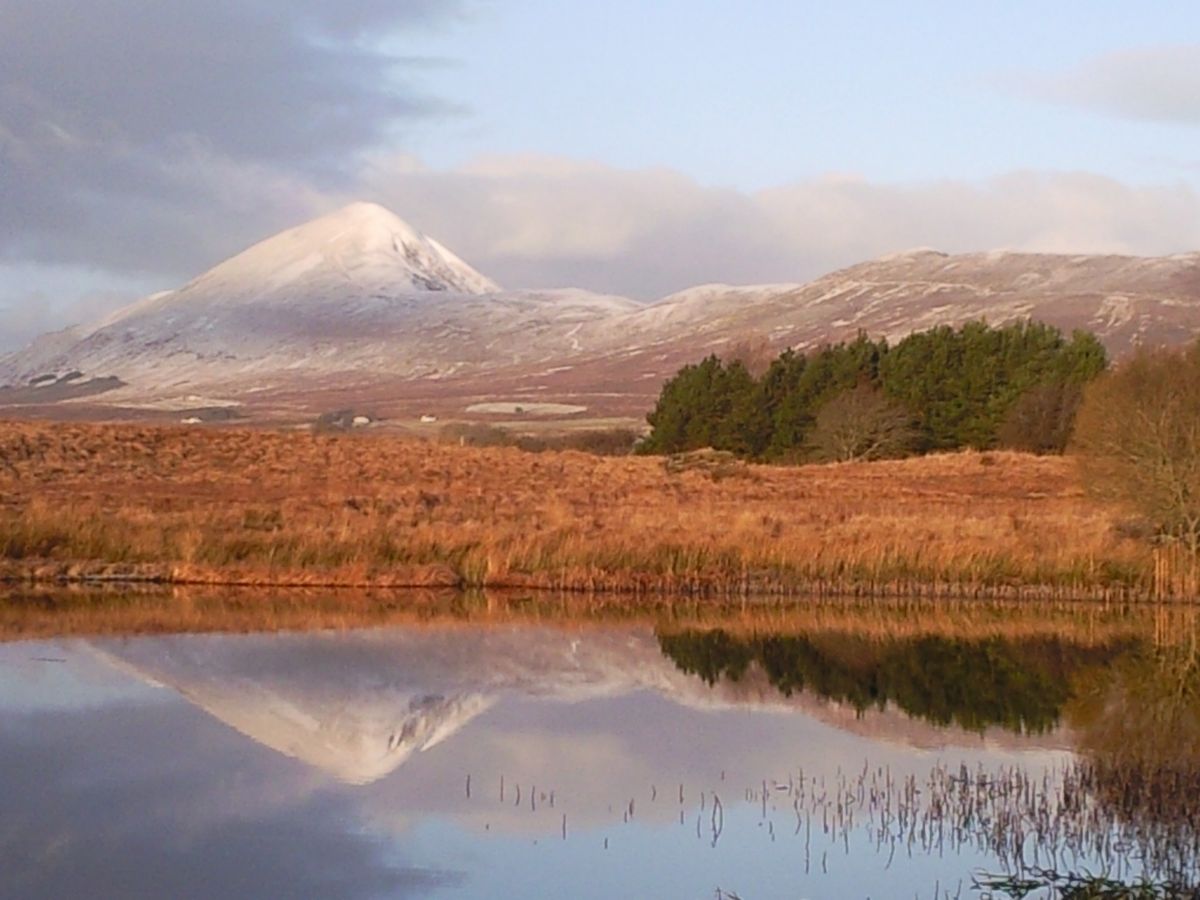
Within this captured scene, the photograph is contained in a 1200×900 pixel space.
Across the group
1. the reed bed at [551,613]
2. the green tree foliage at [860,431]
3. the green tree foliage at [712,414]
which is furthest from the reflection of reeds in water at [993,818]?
the green tree foliage at [712,414]

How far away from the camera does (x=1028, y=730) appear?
1759 cm

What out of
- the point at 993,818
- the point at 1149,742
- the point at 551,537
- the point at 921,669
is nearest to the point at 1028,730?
the point at 1149,742

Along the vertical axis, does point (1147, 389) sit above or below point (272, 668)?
above

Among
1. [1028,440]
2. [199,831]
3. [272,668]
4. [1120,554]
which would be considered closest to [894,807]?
[199,831]

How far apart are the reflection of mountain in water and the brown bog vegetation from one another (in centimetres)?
517

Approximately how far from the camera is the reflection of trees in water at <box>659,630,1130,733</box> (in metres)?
18.9

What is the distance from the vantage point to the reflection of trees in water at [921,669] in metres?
18.9

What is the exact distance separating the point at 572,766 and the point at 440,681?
179 inches

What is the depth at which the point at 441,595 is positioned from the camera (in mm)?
27594

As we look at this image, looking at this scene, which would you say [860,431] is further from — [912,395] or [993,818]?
[993,818]

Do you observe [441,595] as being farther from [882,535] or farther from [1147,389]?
[1147,389]

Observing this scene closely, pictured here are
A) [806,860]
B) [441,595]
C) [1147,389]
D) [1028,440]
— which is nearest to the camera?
[806,860]

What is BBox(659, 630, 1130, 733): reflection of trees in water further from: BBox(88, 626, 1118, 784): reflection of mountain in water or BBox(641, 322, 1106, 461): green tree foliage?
BBox(641, 322, 1106, 461): green tree foliage

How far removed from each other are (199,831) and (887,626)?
14285mm
